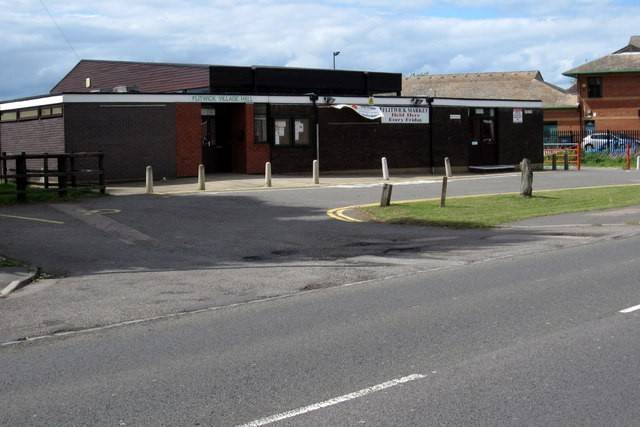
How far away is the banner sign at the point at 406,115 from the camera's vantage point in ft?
121

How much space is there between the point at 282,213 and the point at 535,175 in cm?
1856

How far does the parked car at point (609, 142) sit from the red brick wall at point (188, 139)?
2679 centimetres

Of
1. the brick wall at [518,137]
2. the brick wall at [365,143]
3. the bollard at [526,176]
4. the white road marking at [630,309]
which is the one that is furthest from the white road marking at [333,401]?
the brick wall at [518,137]

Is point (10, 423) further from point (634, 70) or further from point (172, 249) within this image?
point (634, 70)

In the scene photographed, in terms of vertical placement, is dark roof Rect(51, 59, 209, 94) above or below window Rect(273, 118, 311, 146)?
above

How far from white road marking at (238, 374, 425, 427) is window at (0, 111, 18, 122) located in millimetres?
29915

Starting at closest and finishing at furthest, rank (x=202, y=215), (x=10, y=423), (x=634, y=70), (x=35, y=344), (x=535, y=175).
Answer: (x=10, y=423) < (x=35, y=344) < (x=202, y=215) < (x=535, y=175) < (x=634, y=70)

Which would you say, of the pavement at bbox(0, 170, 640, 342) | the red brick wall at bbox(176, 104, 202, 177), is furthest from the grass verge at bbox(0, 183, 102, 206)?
the red brick wall at bbox(176, 104, 202, 177)

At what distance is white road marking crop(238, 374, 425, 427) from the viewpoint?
565cm

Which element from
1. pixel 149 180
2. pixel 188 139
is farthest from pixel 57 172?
pixel 188 139

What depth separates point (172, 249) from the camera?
15.3 meters

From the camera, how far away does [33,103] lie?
31.2m

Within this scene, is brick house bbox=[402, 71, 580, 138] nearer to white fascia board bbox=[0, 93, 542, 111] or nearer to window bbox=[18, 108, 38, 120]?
white fascia board bbox=[0, 93, 542, 111]

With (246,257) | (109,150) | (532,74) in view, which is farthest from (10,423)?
(532,74)
